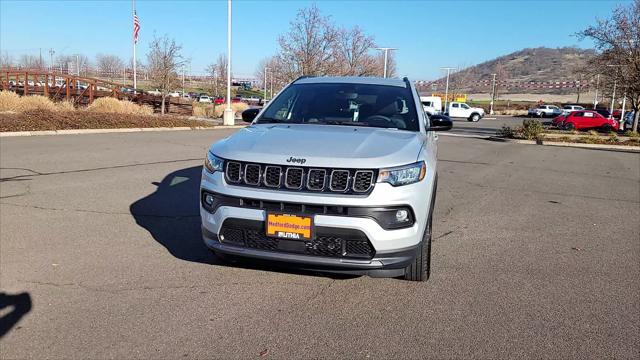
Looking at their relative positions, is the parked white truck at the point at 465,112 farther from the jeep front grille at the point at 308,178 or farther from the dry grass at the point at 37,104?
the jeep front grille at the point at 308,178

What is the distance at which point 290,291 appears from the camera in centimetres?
390

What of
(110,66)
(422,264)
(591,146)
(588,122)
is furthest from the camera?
(110,66)

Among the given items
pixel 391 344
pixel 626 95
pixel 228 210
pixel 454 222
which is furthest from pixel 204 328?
pixel 626 95

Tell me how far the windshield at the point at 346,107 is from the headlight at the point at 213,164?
1084 millimetres

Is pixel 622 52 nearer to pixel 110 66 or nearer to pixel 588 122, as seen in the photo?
pixel 588 122

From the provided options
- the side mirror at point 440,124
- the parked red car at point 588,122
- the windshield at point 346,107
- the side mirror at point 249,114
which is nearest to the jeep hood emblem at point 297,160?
the windshield at point 346,107

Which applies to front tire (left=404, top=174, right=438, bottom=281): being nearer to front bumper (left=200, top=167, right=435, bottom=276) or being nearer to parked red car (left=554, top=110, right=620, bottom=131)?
front bumper (left=200, top=167, right=435, bottom=276)

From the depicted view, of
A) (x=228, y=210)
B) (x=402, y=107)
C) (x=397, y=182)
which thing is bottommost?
(x=228, y=210)

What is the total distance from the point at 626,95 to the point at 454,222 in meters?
29.4

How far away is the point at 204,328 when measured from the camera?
3275mm

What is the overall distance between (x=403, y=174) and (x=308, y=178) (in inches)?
26.3

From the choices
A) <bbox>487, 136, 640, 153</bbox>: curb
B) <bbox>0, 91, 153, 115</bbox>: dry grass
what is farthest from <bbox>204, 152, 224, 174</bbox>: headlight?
<bbox>487, 136, 640, 153</bbox>: curb

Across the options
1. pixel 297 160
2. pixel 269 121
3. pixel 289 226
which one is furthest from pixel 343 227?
pixel 269 121

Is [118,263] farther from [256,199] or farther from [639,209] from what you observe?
[639,209]
